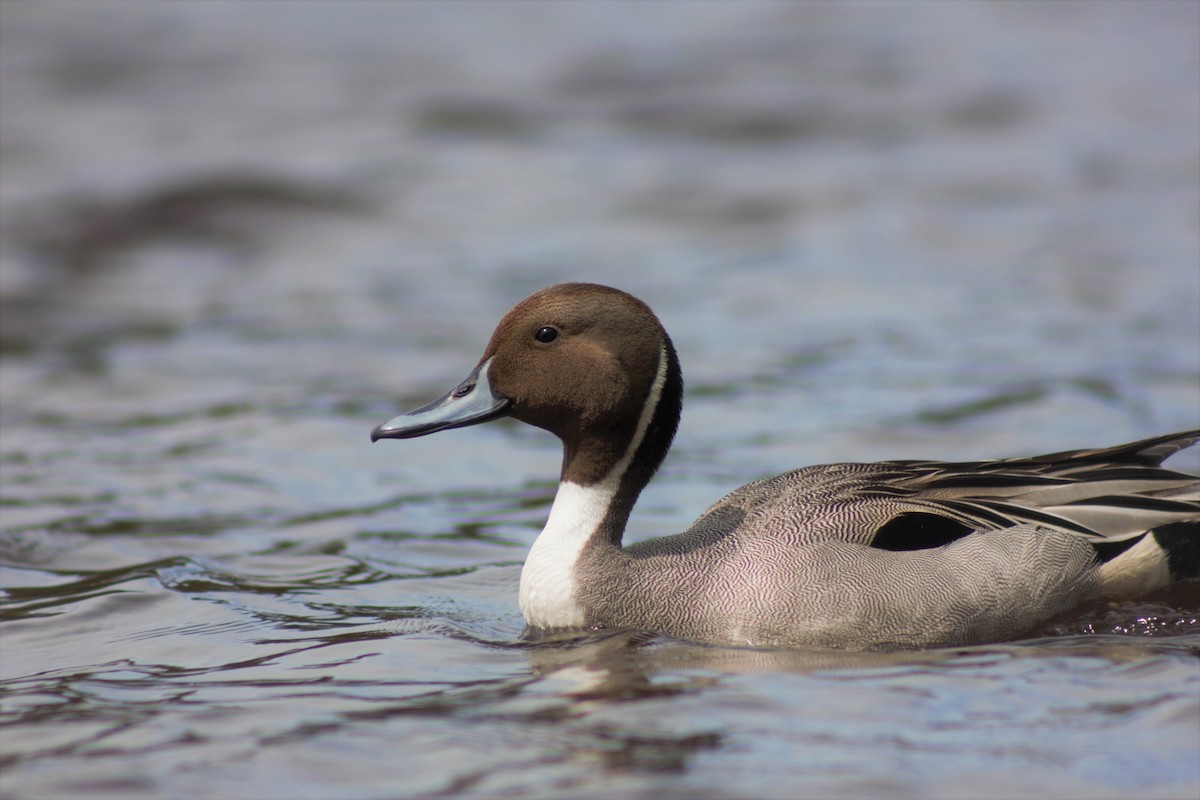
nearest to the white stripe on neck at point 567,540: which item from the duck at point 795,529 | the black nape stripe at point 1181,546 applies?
the duck at point 795,529

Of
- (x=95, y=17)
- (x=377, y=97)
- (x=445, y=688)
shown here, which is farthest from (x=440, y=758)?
(x=95, y=17)

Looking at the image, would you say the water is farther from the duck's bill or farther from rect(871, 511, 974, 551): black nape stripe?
the duck's bill

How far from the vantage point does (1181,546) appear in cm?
545

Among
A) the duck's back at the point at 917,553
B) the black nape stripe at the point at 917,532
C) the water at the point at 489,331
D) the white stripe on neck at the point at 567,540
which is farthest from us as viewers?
the white stripe on neck at the point at 567,540

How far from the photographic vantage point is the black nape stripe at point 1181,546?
540 centimetres

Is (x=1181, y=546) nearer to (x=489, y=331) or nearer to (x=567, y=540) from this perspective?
(x=567, y=540)

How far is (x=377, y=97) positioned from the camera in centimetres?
1525

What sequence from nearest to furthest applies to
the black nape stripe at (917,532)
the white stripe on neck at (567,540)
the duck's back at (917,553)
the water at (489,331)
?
the water at (489,331)
the duck's back at (917,553)
the black nape stripe at (917,532)
the white stripe on neck at (567,540)

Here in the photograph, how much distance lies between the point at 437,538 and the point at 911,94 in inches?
386

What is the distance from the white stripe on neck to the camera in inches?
211

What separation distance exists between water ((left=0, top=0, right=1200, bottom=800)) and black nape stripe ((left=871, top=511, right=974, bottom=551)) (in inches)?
16.8

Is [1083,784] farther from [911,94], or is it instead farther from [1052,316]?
[911,94]

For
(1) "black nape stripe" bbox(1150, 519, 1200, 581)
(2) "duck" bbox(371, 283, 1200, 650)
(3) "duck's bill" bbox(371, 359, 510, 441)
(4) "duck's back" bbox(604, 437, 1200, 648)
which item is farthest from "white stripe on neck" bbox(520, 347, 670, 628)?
(1) "black nape stripe" bbox(1150, 519, 1200, 581)

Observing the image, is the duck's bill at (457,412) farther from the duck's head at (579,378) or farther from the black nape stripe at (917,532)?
the black nape stripe at (917,532)
